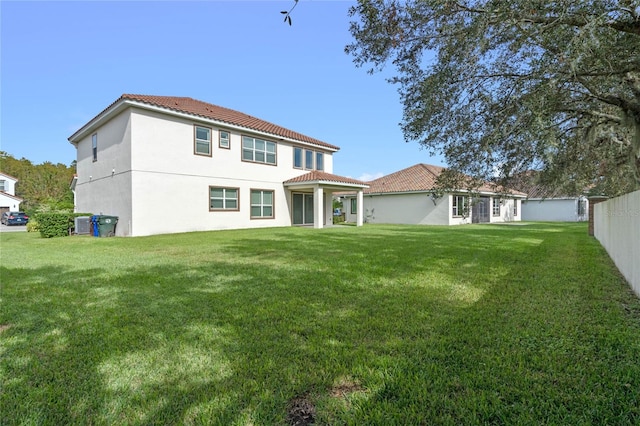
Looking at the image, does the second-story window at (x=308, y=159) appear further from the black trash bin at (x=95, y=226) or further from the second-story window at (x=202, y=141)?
the black trash bin at (x=95, y=226)

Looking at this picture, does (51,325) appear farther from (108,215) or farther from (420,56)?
(108,215)

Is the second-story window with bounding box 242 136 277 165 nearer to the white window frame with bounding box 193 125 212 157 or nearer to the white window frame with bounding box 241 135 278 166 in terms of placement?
the white window frame with bounding box 241 135 278 166

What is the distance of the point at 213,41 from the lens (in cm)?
1082

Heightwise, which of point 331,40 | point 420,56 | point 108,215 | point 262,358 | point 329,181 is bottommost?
point 262,358

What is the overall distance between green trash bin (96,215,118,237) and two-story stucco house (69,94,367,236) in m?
0.28

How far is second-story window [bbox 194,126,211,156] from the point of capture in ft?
56.7

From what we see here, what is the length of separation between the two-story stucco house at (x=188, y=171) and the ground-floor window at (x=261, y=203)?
6 centimetres

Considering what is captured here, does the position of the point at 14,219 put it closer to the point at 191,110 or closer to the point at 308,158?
the point at 191,110

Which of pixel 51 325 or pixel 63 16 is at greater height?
pixel 63 16

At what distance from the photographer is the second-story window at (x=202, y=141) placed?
56.7 feet

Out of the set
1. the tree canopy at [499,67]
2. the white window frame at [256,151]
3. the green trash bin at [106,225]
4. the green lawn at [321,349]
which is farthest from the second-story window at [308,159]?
the green lawn at [321,349]

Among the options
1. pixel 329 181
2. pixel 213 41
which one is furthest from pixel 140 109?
pixel 329 181

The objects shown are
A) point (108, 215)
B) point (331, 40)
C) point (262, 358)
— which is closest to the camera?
point (262, 358)

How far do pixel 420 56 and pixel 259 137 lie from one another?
14363 mm
